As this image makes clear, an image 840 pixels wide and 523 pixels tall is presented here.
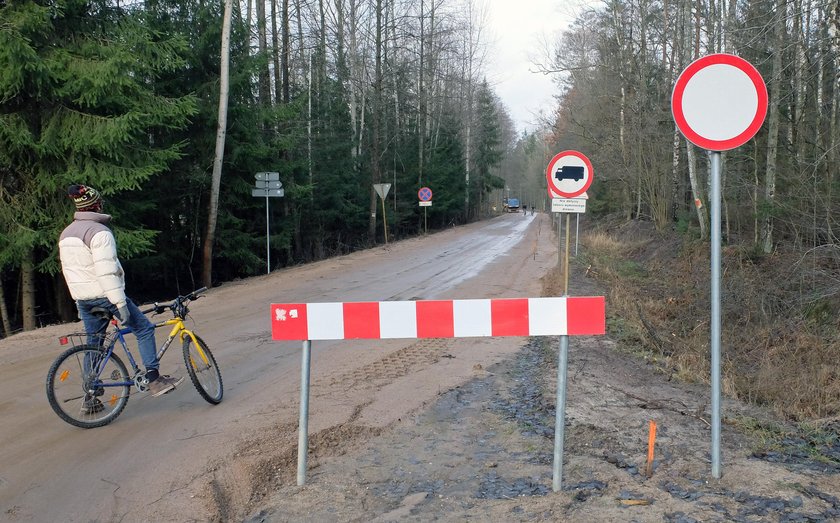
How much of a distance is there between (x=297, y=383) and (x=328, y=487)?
2.85 m

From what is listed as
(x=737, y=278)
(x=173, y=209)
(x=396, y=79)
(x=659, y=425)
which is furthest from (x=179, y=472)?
(x=396, y=79)

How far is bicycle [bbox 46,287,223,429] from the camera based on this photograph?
209 inches

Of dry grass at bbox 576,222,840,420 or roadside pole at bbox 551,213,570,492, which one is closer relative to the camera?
roadside pole at bbox 551,213,570,492

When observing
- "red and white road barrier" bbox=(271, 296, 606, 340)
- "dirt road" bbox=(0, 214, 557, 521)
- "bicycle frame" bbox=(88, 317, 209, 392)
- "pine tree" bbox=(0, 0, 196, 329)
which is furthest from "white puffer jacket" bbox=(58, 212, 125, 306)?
"pine tree" bbox=(0, 0, 196, 329)

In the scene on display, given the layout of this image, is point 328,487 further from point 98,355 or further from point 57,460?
point 98,355

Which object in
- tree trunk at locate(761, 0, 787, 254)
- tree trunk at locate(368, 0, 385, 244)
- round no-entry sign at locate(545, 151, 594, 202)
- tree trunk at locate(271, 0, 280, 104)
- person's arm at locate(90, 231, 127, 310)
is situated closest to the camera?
person's arm at locate(90, 231, 127, 310)

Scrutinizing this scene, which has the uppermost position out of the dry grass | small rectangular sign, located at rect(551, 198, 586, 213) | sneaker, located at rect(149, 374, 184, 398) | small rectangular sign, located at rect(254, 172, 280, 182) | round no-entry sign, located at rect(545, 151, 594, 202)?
small rectangular sign, located at rect(254, 172, 280, 182)

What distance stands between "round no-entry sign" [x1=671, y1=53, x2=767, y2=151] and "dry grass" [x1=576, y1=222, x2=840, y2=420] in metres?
3.00

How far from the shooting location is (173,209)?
19.1 meters

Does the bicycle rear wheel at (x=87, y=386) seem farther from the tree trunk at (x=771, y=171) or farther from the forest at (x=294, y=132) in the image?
the tree trunk at (x=771, y=171)

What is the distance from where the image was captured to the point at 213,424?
5469 mm

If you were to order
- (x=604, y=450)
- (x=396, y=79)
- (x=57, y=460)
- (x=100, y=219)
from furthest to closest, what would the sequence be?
(x=396, y=79), (x=100, y=219), (x=57, y=460), (x=604, y=450)

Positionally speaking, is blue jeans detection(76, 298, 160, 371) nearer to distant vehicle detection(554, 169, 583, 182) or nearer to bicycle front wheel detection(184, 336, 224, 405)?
bicycle front wheel detection(184, 336, 224, 405)

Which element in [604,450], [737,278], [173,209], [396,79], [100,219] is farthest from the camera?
[396,79]
